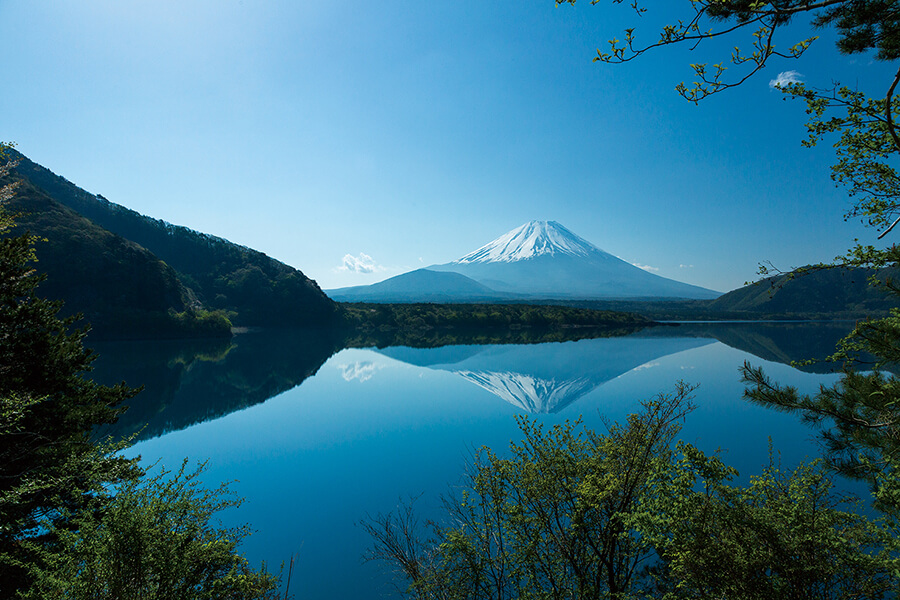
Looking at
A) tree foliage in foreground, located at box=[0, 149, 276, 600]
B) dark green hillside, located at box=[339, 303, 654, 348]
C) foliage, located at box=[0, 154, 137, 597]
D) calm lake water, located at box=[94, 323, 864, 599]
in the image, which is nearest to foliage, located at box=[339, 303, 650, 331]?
dark green hillside, located at box=[339, 303, 654, 348]

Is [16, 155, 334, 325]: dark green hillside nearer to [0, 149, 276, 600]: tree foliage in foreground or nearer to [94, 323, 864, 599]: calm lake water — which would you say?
[94, 323, 864, 599]: calm lake water

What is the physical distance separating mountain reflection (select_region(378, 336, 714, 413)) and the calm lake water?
257mm

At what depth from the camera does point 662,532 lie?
6.34 meters

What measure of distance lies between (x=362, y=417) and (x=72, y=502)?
16063mm

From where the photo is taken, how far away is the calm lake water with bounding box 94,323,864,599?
12031mm

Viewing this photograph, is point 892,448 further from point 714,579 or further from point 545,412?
point 545,412

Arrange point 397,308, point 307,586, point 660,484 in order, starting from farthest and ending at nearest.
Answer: point 397,308 < point 307,586 < point 660,484

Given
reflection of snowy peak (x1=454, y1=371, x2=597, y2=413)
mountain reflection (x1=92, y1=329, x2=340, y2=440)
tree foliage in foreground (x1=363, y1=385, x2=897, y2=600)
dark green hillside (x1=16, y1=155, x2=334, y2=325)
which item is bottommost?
mountain reflection (x1=92, y1=329, x2=340, y2=440)

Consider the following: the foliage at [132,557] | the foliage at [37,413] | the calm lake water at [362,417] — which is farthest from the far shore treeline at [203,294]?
the foliage at [132,557]

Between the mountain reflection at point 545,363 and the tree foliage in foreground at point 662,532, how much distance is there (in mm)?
19747

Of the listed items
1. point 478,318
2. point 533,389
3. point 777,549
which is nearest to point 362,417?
point 533,389

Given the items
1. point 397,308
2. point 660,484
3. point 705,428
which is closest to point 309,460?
point 660,484

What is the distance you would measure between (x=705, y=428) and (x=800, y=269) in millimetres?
18792

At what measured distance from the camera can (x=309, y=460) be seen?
17109mm
